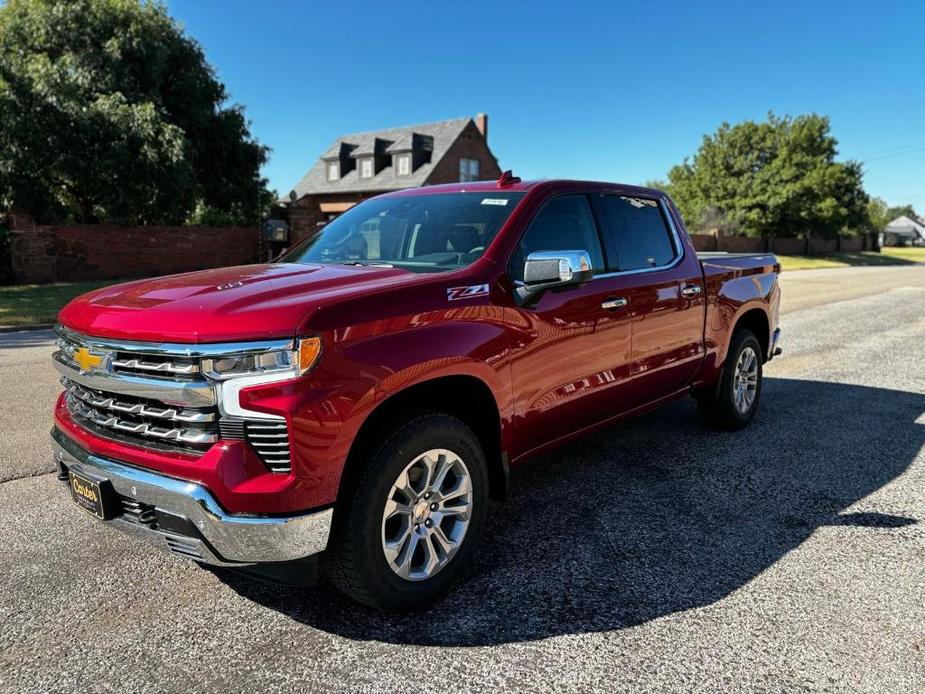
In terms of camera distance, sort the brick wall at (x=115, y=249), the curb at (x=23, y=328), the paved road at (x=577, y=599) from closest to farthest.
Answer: the paved road at (x=577, y=599) < the curb at (x=23, y=328) < the brick wall at (x=115, y=249)

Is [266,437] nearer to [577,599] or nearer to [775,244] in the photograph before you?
[577,599]

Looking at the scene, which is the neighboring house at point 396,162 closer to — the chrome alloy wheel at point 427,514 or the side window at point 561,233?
the side window at point 561,233

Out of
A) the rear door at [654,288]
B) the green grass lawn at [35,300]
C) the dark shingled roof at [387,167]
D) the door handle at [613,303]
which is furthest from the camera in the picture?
the dark shingled roof at [387,167]

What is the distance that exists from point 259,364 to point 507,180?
2204mm

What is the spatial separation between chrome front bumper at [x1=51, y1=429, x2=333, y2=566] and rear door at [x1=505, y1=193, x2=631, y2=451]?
4.25ft

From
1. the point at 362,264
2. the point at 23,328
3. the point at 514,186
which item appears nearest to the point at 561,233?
the point at 514,186

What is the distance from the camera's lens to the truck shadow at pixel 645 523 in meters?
2.93

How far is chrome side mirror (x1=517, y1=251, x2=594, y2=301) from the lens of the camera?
326 cm

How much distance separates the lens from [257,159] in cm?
2712

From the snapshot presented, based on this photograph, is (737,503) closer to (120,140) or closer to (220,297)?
(220,297)

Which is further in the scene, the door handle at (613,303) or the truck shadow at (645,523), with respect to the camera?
the door handle at (613,303)

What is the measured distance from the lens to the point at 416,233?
12.9ft

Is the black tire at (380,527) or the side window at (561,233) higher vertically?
the side window at (561,233)

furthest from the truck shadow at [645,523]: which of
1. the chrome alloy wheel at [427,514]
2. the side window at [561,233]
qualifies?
the side window at [561,233]
